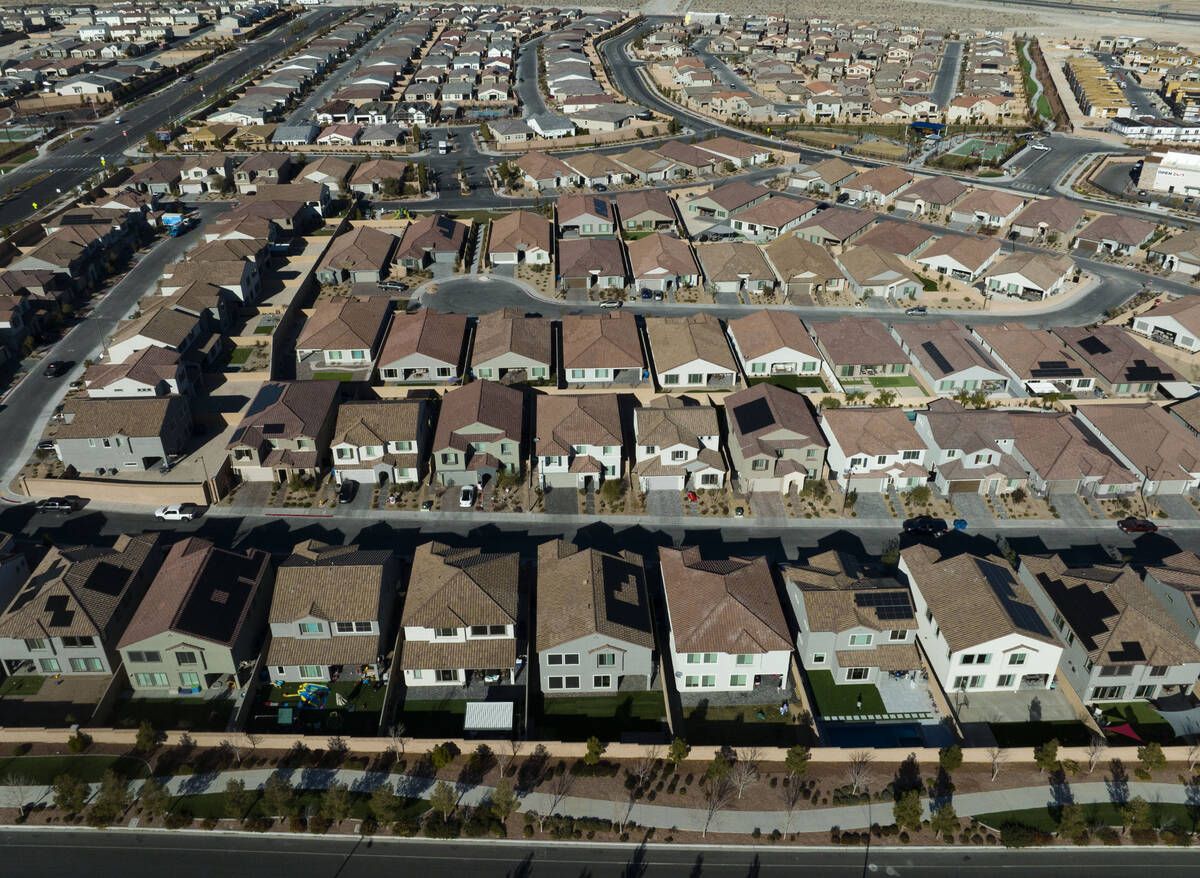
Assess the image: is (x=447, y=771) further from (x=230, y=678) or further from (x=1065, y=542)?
(x=1065, y=542)

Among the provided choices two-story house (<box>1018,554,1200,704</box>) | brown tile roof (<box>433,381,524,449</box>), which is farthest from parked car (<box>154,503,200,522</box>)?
two-story house (<box>1018,554,1200,704</box>)

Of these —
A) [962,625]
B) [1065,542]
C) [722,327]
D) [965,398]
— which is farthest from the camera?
[722,327]

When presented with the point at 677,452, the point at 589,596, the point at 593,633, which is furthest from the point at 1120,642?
the point at 677,452

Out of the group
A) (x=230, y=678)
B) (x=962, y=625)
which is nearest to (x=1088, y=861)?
(x=962, y=625)

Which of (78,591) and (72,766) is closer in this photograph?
(72,766)

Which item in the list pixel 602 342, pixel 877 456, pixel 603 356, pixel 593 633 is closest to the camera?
pixel 593 633

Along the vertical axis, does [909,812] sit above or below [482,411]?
below

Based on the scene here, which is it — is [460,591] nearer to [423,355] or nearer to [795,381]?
[423,355]
